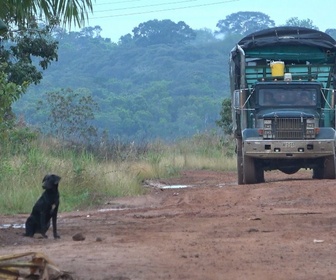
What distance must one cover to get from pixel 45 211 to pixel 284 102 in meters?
11.2

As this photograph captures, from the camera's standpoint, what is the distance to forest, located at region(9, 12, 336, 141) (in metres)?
66.7

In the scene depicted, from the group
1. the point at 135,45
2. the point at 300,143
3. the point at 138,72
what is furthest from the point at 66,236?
the point at 135,45

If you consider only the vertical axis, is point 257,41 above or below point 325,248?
A: above

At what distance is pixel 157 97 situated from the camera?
7444cm

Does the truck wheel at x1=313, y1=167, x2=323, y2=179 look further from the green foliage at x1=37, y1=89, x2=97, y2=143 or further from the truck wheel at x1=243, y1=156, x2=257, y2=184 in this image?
the green foliage at x1=37, y1=89, x2=97, y2=143

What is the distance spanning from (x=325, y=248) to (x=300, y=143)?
11524 millimetres

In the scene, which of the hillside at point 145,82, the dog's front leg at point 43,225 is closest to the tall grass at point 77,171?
the dog's front leg at point 43,225

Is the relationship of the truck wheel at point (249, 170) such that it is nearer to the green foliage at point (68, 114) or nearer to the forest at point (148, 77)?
the green foliage at point (68, 114)

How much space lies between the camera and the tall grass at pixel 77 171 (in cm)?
1827

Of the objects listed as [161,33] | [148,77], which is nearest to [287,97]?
[148,77]

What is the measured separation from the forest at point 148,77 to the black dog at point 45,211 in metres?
39.4

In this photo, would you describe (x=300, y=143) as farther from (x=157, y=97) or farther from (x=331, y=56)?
(x=157, y=97)

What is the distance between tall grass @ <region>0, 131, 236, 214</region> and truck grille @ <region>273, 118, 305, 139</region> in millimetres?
3290

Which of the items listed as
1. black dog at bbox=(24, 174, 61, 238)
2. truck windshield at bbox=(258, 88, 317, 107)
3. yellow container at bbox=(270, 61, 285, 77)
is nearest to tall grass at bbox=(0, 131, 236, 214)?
truck windshield at bbox=(258, 88, 317, 107)
